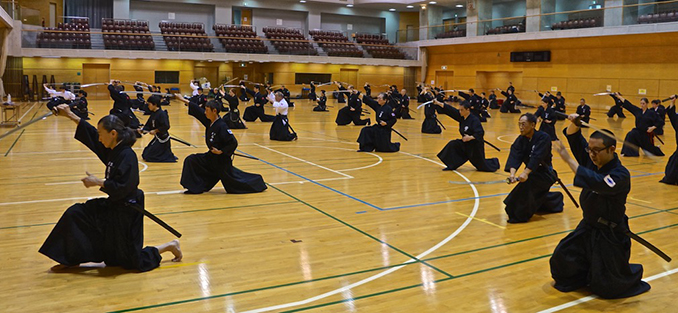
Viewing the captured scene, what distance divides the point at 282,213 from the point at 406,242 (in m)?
2.20

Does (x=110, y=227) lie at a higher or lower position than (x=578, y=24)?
lower

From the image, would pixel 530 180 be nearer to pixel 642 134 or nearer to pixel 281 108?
pixel 642 134

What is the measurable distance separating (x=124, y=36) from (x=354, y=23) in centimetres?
1988

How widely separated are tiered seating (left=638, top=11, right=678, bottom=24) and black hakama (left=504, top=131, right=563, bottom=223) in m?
23.3

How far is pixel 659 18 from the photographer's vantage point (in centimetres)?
2770

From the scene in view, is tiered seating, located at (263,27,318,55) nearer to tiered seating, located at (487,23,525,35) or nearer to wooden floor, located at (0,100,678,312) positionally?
tiered seating, located at (487,23,525,35)

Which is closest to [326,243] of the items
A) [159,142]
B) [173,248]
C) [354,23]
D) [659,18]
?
[173,248]

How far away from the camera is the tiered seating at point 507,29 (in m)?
35.6

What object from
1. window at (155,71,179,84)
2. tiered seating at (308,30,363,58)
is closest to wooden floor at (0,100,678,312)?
window at (155,71,179,84)

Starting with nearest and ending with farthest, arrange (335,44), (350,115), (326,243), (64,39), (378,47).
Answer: (326,243)
(350,115)
(64,39)
(335,44)
(378,47)

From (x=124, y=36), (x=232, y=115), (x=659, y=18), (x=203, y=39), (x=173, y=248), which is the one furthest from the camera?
(x=203, y=39)

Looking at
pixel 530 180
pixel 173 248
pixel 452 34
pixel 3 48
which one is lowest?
pixel 173 248

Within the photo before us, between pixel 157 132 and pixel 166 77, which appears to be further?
pixel 166 77

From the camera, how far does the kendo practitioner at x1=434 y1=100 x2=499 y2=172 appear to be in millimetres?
12539
